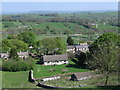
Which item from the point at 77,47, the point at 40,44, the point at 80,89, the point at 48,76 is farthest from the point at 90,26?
the point at 80,89

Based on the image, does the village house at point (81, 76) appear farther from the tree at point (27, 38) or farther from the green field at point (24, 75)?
the tree at point (27, 38)

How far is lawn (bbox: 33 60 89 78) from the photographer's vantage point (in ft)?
81.0

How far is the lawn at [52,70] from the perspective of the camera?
2469cm

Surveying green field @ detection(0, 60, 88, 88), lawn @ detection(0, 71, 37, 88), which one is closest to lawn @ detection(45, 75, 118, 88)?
lawn @ detection(0, 71, 37, 88)

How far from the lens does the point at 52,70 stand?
2653cm

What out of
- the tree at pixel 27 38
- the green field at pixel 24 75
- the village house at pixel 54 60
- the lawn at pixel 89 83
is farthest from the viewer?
the tree at pixel 27 38

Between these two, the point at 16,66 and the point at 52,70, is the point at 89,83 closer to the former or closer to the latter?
the point at 52,70

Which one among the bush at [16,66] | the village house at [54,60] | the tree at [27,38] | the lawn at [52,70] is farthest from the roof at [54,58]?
the tree at [27,38]

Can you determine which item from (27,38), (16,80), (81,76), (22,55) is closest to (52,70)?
(81,76)

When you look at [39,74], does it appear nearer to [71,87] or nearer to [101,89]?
[71,87]

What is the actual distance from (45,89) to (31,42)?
24423mm

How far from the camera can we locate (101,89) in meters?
16.7

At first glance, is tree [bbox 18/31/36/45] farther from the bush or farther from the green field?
the bush

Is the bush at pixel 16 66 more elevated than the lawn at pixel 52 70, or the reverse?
the bush at pixel 16 66
